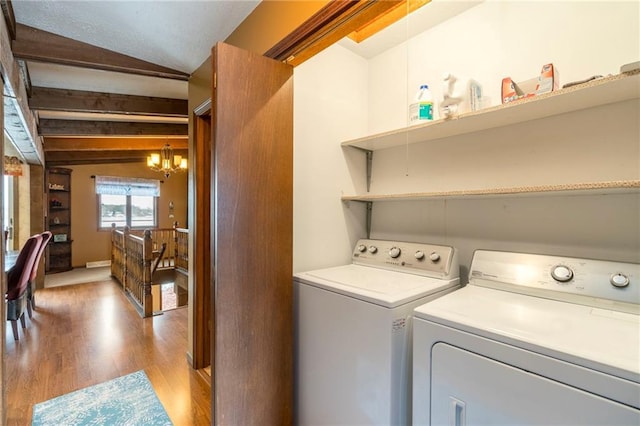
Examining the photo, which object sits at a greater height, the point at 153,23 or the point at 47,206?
the point at 153,23

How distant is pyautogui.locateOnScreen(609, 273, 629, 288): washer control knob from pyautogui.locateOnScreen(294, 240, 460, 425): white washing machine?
588mm

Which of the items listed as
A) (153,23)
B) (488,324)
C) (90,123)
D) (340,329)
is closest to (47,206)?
(90,123)

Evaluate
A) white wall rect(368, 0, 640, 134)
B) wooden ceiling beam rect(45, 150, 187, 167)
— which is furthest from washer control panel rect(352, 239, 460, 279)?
wooden ceiling beam rect(45, 150, 187, 167)

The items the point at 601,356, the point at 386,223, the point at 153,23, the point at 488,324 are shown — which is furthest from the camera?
the point at 386,223

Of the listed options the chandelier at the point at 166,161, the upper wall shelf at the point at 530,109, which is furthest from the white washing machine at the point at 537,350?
the chandelier at the point at 166,161

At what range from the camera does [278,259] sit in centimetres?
151

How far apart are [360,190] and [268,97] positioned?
0.93 metres

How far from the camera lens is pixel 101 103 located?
2926 millimetres

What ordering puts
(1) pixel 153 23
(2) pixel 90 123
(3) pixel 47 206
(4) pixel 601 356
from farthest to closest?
1. (3) pixel 47 206
2. (2) pixel 90 123
3. (1) pixel 153 23
4. (4) pixel 601 356

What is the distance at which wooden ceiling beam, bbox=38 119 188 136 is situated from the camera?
12.7 ft

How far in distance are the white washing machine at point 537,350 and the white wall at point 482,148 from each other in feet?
0.65

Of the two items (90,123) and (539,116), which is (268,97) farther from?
(90,123)

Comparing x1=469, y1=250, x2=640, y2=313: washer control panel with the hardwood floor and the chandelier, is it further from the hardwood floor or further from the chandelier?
the chandelier

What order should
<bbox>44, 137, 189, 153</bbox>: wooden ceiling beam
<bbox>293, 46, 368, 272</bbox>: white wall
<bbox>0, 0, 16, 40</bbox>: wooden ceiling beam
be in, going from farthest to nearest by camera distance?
1. <bbox>44, 137, 189, 153</bbox>: wooden ceiling beam
2. <bbox>293, 46, 368, 272</bbox>: white wall
3. <bbox>0, 0, 16, 40</bbox>: wooden ceiling beam
